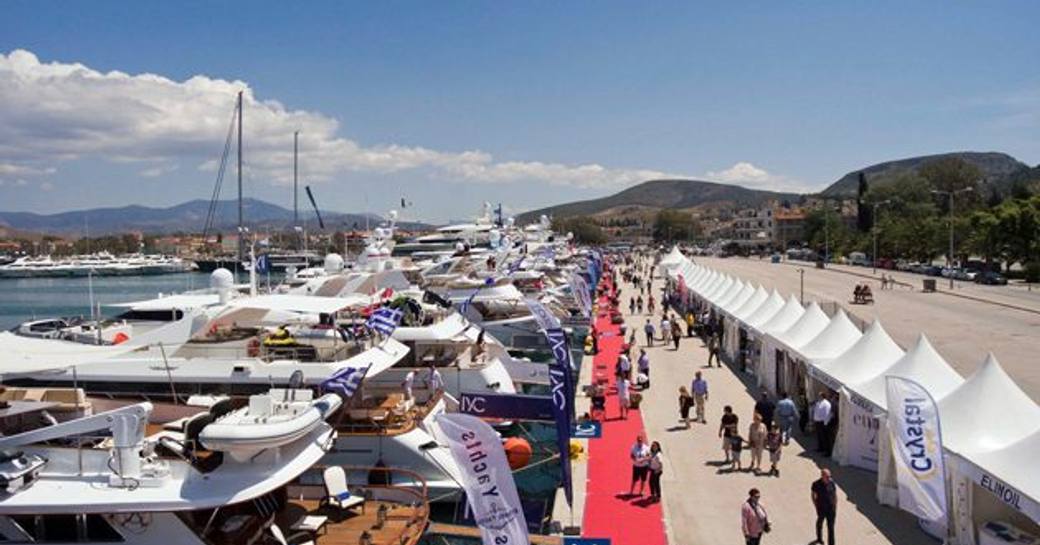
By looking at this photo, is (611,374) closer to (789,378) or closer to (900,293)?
(789,378)

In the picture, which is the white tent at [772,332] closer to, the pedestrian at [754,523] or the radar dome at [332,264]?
the pedestrian at [754,523]

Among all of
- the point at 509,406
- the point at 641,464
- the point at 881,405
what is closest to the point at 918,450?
the point at 881,405

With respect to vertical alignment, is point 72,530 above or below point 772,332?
below

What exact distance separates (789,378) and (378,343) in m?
10.1

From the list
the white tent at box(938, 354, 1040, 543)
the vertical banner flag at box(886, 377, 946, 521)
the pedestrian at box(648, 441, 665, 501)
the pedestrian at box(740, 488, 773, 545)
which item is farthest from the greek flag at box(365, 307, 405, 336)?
the white tent at box(938, 354, 1040, 543)

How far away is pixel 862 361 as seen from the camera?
16.3m

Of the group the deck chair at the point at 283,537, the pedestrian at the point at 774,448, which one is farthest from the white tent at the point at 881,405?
the deck chair at the point at 283,537

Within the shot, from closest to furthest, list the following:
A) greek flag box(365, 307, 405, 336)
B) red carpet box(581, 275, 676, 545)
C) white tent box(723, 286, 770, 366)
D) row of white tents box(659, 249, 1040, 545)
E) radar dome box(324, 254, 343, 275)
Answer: row of white tents box(659, 249, 1040, 545)
red carpet box(581, 275, 676, 545)
greek flag box(365, 307, 405, 336)
white tent box(723, 286, 770, 366)
radar dome box(324, 254, 343, 275)

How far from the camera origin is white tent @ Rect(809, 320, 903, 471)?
50.5 feet

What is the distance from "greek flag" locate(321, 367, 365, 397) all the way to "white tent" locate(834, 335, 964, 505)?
28.9ft

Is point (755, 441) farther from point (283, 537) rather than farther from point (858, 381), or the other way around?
point (283, 537)

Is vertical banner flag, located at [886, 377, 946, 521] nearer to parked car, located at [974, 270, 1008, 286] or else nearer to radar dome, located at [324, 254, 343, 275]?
radar dome, located at [324, 254, 343, 275]

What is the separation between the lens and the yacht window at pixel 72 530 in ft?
33.3

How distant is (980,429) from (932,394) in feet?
7.26
